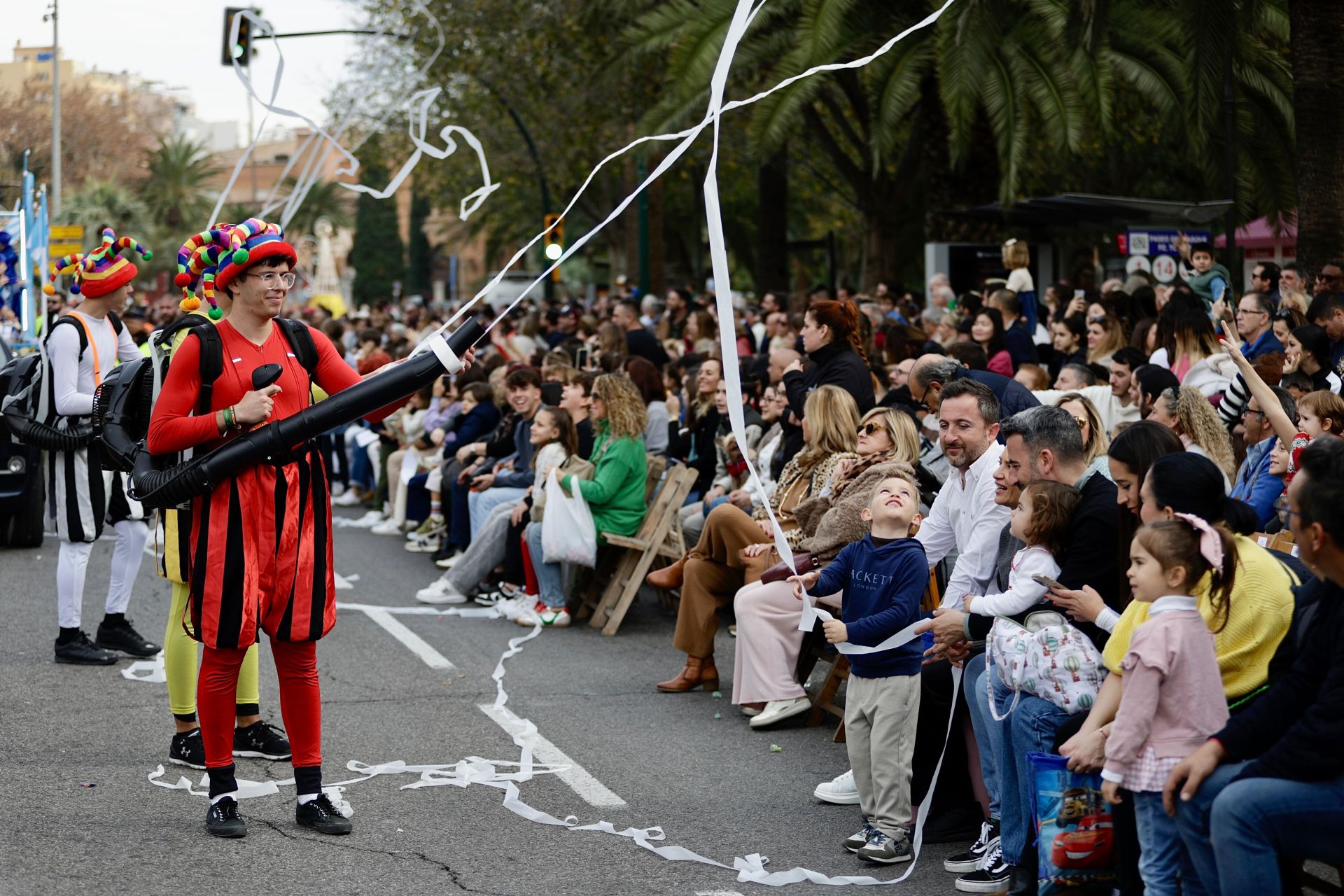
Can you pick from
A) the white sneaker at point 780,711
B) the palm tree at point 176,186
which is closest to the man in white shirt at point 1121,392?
the white sneaker at point 780,711

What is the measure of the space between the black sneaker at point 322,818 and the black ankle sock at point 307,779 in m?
0.04

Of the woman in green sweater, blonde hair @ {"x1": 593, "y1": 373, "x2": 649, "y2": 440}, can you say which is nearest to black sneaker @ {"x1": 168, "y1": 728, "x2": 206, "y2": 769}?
the woman in green sweater

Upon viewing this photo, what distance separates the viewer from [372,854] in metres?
5.39

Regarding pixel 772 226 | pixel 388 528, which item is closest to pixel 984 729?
pixel 388 528

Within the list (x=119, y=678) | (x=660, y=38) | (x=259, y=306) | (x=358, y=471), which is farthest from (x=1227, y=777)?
(x=660, y=38)

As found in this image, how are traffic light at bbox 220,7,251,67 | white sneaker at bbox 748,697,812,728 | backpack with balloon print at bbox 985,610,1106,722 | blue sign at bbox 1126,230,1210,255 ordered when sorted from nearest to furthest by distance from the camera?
backpack with balloon print at bbox 985,610,1106,722, white sneaker at bbox 748,697,812,728, blue sign at bbox 1126,230,1210,255, traffic light at bbox 220,7,251,67

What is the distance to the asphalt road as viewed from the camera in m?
5.21

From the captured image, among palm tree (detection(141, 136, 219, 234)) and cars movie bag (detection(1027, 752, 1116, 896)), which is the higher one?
palm tree (detection(141, 136, 219, 234))

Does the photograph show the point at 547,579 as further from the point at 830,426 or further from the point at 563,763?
the point at 563,763

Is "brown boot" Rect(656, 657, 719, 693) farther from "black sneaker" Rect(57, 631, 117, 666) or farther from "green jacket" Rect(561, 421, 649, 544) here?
"black sneaker" Rect(57, 631, 117, 666)

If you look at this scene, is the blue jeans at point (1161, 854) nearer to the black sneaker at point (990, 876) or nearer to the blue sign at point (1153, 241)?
the black sneaker at point (990, 876)

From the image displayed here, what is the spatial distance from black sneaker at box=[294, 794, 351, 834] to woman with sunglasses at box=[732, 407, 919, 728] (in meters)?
2.19

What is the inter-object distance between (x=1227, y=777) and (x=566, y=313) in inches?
757

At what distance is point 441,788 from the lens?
6.19 m
